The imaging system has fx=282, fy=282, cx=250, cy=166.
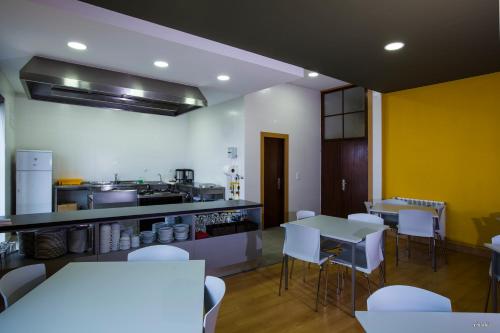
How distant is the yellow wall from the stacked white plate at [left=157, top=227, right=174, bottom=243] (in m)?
4.12

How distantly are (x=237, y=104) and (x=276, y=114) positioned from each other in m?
0.88

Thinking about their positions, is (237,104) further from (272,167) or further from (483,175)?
(483,175)

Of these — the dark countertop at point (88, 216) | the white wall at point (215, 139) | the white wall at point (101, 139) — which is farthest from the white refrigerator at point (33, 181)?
the white wall at point (215, 139)

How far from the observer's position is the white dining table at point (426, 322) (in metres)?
1.16

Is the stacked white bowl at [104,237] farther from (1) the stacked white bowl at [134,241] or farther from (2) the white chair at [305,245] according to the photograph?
(2) the white chair at [305,245]

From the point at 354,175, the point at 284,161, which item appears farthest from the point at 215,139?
the point at 354,175

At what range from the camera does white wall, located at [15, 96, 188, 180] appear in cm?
543

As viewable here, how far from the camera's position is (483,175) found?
4176mm

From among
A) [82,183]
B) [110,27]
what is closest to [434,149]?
[110,27]

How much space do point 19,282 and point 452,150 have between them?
543cm

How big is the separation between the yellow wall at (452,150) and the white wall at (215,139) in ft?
9.07

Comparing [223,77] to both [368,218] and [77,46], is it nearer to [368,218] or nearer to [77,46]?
[77,46]

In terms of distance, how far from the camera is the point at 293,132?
606 cm

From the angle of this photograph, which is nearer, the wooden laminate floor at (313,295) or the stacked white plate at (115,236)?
the wooden laminate floor at (313,295)
